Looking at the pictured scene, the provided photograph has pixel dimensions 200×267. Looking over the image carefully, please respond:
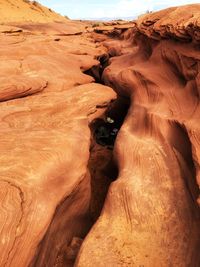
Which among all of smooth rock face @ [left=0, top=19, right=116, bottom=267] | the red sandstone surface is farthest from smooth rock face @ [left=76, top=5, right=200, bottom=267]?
smooth rock face @ [left=0, top=19, right=116, bottom=267]

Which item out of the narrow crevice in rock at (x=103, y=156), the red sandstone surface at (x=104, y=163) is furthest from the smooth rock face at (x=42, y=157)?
the narrow crevice in rock at (x=103, y=156)

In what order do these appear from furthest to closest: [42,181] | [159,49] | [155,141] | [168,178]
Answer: [159,49] < [155,141] < [168,178] < [42,181]

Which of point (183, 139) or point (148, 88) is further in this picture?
point (148, 88)

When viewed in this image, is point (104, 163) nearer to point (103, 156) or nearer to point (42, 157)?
point (103, 156)

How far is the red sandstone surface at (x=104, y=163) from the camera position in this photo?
316 cm

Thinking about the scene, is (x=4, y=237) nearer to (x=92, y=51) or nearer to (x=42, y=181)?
(x=42, y=181)

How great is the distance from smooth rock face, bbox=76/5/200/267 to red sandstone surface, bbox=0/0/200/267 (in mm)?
13

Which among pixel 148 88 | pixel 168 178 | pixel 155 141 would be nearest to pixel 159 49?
pixel 148 88

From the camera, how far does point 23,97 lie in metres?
5.60

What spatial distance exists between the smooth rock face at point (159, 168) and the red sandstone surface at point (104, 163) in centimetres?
1

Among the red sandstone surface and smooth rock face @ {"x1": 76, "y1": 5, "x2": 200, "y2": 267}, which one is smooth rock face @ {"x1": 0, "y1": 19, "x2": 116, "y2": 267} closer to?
the red sandstone surface

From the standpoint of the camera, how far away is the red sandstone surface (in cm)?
316

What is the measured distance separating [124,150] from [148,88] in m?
1.86

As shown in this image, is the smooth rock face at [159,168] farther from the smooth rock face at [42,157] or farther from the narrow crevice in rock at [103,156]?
the narrow crevice in rock at [103,156]
